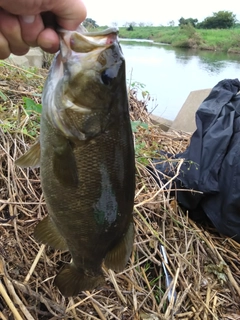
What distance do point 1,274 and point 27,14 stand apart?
4.33ft

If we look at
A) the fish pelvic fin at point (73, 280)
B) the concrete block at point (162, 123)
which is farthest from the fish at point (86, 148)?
the concrete block at point (162, 123)

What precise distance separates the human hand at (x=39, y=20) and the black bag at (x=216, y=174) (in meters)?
2.08

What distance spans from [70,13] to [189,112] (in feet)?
15.2

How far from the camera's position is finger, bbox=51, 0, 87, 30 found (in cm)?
138

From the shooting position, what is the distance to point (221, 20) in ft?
165

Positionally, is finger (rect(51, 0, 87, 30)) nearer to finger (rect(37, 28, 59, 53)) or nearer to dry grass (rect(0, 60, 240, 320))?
finger (rect(37, 28, 59, 53))

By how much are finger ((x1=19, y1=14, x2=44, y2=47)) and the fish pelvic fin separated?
3.26 feet

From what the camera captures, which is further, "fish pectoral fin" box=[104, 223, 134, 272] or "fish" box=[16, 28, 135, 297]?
"fish pectoral fin" box=[104, 223, 134, 272]

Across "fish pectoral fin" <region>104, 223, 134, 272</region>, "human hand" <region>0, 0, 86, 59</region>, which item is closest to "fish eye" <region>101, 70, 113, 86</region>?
"human hand" <region>0, 0, 86, 59</region>

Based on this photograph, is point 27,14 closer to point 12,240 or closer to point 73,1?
point 73,1

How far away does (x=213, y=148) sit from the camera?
3.45m

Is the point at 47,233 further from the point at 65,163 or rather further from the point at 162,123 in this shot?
the point at 162,123

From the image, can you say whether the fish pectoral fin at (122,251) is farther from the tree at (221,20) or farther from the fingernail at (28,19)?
the tree at (221,20)

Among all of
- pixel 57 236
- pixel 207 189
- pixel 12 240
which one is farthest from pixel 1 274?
pixel 207 189
